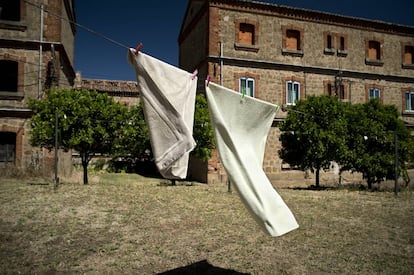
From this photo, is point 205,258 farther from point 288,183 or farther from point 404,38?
point 404,38

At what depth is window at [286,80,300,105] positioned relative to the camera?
1842 cm

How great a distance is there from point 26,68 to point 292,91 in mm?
13694

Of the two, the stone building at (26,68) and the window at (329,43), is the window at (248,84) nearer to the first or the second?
the window at (329,43)

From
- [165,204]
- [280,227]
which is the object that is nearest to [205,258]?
[280,227]

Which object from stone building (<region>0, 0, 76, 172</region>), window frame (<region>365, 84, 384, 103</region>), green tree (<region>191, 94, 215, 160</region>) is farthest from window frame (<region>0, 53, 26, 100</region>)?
window frame (<region>365, 84, 384, 103</region>)

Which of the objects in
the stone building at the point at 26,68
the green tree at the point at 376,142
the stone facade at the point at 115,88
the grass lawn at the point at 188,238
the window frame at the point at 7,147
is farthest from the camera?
the stone facade at the point at 115,88

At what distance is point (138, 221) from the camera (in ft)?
23.4

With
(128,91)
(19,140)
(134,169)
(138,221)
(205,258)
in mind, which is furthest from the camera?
(128,91)

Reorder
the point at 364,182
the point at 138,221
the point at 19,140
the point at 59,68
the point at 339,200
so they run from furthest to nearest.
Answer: the point at 364,182, the point at 59,68, the point at 19,140, the point at 339,200, the point at 138,221

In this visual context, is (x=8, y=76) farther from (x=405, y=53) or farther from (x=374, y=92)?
(x=405, y=53)

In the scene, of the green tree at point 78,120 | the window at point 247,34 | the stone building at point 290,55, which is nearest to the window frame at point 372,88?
the stone building at point 290,55

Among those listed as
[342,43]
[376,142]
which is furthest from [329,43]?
[376,142]

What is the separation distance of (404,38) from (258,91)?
11338 mm

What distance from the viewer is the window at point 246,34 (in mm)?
17703
